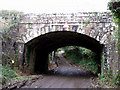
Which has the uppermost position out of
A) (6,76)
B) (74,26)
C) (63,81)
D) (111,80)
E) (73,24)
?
(73,24)

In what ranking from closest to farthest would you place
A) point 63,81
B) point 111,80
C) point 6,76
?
point 6,76 → point 111,80 → point 63,81

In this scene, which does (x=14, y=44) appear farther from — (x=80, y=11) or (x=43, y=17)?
(x=80, y=11)

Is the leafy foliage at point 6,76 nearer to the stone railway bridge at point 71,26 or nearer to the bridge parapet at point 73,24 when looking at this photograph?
→ the stone railway bridge at point 71,26

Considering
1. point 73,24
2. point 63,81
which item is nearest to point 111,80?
point 63,81

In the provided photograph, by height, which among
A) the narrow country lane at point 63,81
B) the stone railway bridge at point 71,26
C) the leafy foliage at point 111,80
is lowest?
the narrow country lane at point 63,81

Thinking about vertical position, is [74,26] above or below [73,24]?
below

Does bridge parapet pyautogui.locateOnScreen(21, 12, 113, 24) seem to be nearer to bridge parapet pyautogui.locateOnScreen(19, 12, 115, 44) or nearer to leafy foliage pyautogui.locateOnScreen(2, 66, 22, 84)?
bridge parapet pyautogui.locateOnScreen(19, 12, 115, 44)

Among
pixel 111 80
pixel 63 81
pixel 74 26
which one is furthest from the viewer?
pixel 74 26

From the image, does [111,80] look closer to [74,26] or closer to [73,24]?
[74,26]

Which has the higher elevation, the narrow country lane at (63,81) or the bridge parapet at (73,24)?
the bridge parapet at (73,24)

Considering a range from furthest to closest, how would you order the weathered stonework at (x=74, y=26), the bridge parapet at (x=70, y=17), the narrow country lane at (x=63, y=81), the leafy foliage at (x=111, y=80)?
the bridge parapet at (x=70, y=17), the weathered stonework at (x=74, y=26), the narrow country lane at (x=63, y=81), the leafy foliage at (x=111, y=80)

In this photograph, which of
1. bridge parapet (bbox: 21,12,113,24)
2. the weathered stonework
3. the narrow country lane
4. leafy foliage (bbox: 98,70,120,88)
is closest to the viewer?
leafy foliage (bbox: 98,70,120,88)

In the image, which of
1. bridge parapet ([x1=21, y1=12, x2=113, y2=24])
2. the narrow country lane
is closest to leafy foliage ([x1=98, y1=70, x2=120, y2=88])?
the narrow country lane

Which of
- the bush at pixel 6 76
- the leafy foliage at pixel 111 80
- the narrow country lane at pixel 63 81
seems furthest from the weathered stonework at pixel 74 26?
the bush at pixel 6 76
